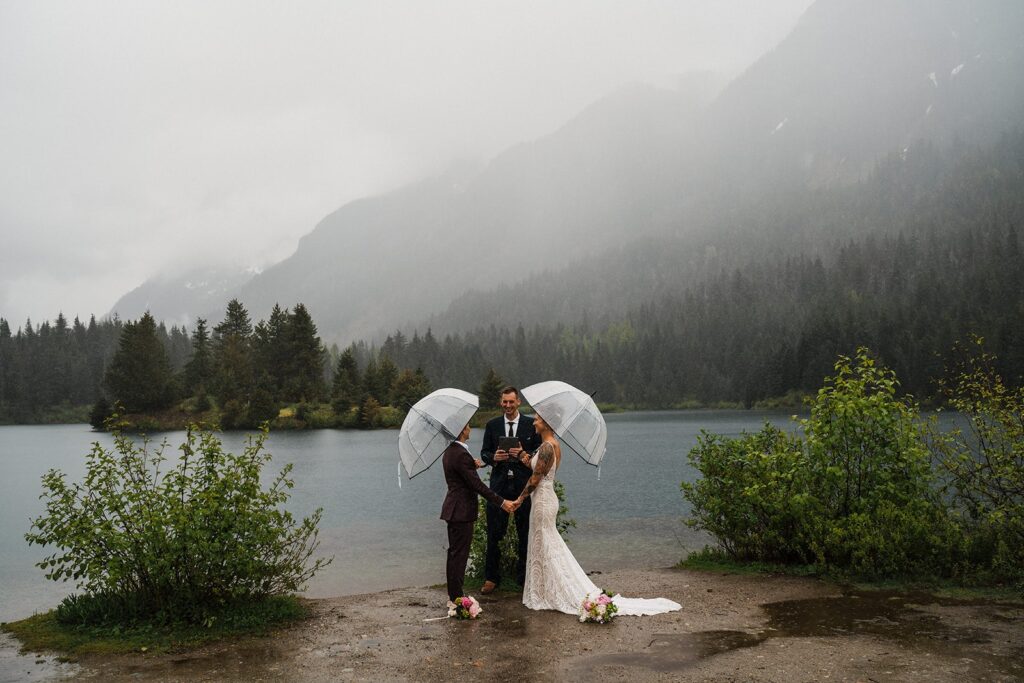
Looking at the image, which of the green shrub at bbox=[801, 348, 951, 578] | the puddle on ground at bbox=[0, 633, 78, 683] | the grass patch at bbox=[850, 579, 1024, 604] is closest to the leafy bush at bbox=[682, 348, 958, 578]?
the green shrub at bbox=[801, 348, 951, 578]

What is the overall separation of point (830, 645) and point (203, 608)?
8344mm

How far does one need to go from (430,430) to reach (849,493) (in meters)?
7.53

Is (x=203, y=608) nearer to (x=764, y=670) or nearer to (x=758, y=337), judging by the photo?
(x=764, y=670)

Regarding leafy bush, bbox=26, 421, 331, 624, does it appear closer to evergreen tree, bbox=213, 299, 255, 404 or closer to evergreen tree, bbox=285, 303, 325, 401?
evergreen tree, bbox=213, 299, 255, 404

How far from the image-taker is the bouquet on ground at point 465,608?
10562mm

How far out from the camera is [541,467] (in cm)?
1105

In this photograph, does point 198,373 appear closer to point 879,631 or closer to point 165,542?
point 165,542

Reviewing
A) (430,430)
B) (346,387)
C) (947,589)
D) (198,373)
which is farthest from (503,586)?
(198,373)

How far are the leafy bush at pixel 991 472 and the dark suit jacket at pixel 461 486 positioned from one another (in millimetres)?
7437

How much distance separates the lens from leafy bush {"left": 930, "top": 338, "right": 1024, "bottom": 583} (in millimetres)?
11312

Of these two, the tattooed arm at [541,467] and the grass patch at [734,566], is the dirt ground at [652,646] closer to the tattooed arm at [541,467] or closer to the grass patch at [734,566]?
the grass patch at [734,566]

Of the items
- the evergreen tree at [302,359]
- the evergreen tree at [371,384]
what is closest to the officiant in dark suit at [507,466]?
the evergreen tree at [371,384]

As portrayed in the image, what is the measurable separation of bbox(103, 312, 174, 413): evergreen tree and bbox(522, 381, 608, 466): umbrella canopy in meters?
115

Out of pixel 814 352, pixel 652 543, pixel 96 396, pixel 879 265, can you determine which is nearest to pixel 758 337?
pixel 814 352
